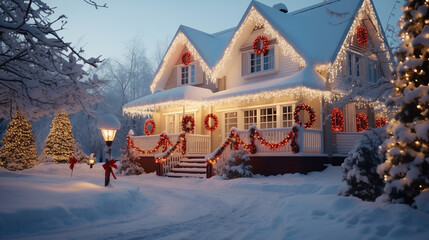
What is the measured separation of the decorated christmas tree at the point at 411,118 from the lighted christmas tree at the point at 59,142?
21.7 meters

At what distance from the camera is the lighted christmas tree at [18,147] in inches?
815

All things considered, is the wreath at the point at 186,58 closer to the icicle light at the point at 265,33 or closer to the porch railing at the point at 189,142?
the icicle light at the point at 265,33

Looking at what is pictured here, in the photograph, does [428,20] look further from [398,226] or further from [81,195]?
[81,195]

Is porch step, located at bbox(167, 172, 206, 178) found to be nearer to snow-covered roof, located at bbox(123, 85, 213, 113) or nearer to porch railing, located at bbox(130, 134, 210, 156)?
porch railing, located at bbox(130, 134, 210, 156)

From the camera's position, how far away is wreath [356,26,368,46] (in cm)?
1902

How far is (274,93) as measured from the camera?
52.0 ft

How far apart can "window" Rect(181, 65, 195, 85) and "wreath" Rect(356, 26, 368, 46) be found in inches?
395

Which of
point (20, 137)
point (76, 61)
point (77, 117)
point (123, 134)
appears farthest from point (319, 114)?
point (77, 117)

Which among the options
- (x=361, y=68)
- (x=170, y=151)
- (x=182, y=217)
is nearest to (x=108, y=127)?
(x=182, y=217)

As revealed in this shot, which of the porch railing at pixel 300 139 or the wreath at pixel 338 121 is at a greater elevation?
the wreath at pixel 338 121

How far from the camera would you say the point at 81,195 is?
765 centimetres

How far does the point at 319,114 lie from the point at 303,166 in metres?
3.43

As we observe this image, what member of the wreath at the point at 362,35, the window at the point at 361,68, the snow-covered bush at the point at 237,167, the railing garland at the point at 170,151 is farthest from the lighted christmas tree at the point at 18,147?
the wreath at the point at 362,35

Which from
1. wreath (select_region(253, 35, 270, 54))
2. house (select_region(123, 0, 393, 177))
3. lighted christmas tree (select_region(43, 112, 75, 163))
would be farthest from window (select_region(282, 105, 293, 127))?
lighted christmas tree (select_region(43, 112, 75, 163))
